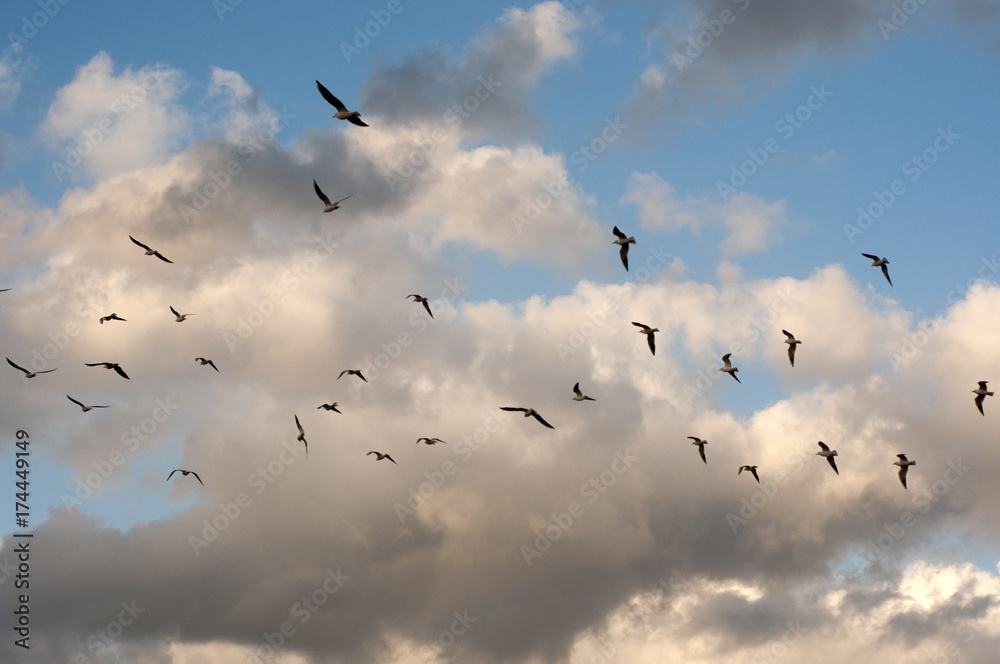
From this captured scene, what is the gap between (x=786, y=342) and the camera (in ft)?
258

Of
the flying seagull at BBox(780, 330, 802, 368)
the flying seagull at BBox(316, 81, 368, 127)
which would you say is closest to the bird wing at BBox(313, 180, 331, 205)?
the flying seagull at BBox(316, 81, 368, 127)

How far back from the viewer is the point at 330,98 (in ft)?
171

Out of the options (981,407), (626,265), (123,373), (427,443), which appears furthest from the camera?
(427,443)

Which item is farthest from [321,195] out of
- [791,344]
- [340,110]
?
[791,344]

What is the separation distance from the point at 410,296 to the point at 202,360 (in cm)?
2074

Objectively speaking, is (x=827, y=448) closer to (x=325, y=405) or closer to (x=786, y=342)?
(x=786, y=342)

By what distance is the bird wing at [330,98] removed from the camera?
169 feet

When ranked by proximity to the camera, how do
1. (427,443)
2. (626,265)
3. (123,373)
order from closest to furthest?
(626,265) → (123,373) → (427,443)

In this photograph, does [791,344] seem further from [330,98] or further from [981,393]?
[330,98]

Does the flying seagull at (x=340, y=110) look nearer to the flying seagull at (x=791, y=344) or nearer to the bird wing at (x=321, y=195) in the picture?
the bird wing at (x=321, y=195)

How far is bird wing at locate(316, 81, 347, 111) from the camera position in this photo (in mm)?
51500

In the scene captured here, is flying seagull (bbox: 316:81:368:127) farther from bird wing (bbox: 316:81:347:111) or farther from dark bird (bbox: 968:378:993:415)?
dark bird (bbox: 968:378:993:415)

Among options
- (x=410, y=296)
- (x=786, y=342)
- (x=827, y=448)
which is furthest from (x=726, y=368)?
(x=410, y=296)

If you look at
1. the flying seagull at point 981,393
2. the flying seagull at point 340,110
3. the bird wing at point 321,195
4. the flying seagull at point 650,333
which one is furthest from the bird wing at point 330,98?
the flying seagull at point 981,393
